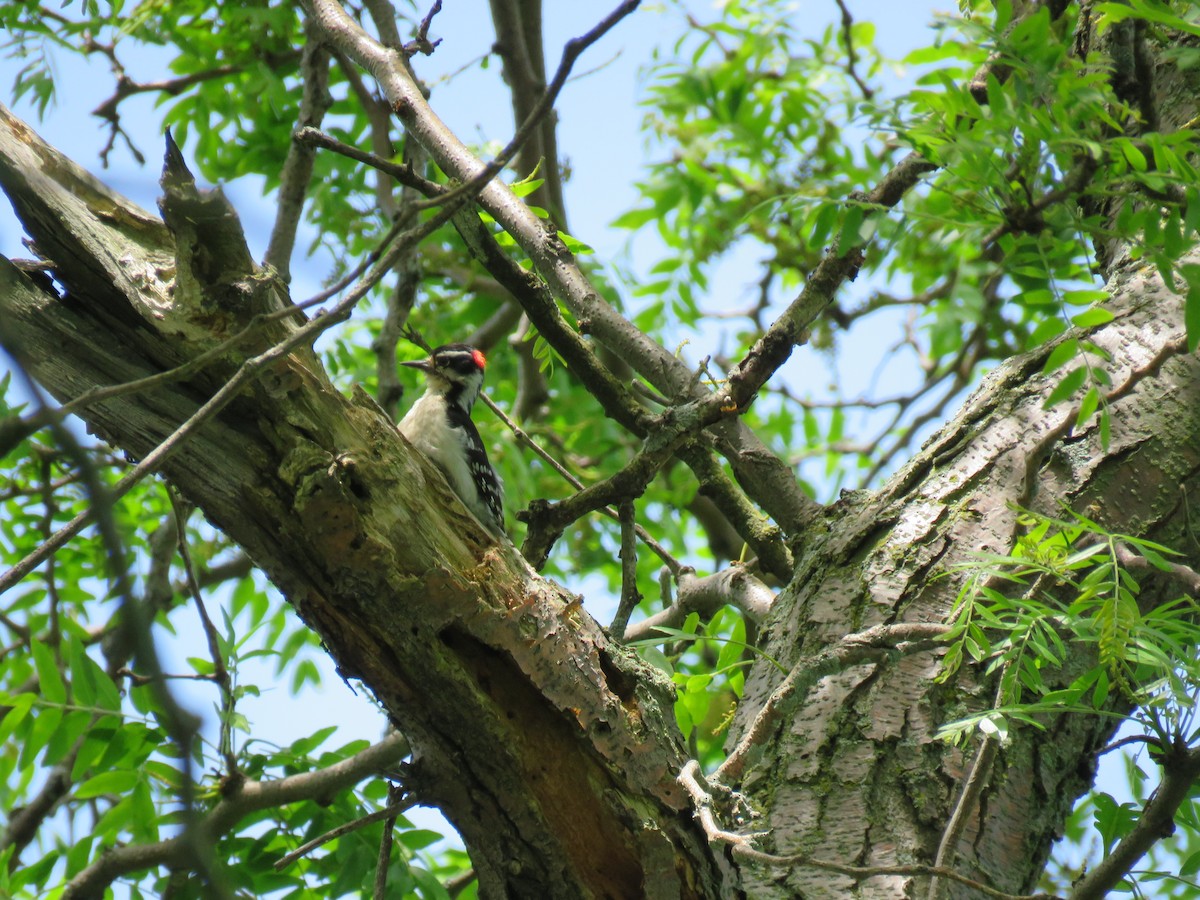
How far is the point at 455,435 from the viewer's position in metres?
5.16

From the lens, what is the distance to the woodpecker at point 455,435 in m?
4.99

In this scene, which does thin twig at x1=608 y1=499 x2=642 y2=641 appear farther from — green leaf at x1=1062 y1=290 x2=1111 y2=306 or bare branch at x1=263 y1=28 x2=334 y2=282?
bare branch at x1=263 y1=28 x2=334 y2=282

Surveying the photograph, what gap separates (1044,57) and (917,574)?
1532 millimetres

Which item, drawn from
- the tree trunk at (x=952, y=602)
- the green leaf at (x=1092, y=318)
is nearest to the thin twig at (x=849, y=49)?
the tree trunk at (x=952, y=602)

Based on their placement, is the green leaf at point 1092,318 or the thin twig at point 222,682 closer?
the green leaf at point 1092,318

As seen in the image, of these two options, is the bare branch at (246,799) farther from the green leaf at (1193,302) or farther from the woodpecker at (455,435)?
the green leaf at (1193,302)

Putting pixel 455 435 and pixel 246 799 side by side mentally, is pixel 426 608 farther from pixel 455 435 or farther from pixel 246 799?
pixel 455 435

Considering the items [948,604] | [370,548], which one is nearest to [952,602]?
[948,604]

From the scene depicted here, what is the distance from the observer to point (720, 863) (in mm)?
2568

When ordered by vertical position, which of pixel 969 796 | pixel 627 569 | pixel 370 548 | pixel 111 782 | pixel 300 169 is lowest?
pixel 969 796

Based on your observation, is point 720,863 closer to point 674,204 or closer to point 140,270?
point 140,270

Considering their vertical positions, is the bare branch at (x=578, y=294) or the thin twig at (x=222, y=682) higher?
the bare branch at (x=578, y=294)

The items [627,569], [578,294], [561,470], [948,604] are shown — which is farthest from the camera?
[561,470]

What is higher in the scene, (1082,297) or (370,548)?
(1082,297)
